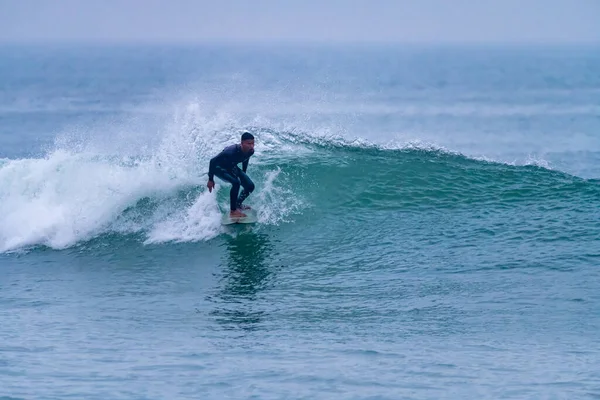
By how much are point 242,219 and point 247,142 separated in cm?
145

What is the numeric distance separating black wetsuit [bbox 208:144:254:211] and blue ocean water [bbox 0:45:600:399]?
2.58 ft

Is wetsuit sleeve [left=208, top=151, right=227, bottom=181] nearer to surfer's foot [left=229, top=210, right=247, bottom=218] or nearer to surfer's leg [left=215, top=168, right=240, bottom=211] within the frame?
surfer's leg [left=215, top=168, right=240, bottom=211]

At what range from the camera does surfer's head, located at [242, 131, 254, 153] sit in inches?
527

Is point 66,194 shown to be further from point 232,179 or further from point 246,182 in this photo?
point 246,182

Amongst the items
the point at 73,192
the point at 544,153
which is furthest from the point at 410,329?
the point at 544,153

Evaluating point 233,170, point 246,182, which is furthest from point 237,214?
point 233,170

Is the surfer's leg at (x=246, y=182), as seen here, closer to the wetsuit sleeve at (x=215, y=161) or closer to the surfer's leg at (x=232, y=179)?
the surfer's leg at (x=232, y=179)

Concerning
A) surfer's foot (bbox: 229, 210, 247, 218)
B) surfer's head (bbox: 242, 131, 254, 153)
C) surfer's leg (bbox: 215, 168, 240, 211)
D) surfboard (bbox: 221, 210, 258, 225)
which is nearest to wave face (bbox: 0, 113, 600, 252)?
surfboard (bbox: 221, 210, 258, 225)

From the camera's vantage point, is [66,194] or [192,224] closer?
[192,224]

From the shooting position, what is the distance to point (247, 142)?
13.4m

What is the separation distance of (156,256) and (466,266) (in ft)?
→ 16.0

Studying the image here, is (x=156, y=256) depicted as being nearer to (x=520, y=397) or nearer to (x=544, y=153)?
(x=520, y=397)

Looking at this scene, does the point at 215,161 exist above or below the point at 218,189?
above

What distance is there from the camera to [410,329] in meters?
9.91
